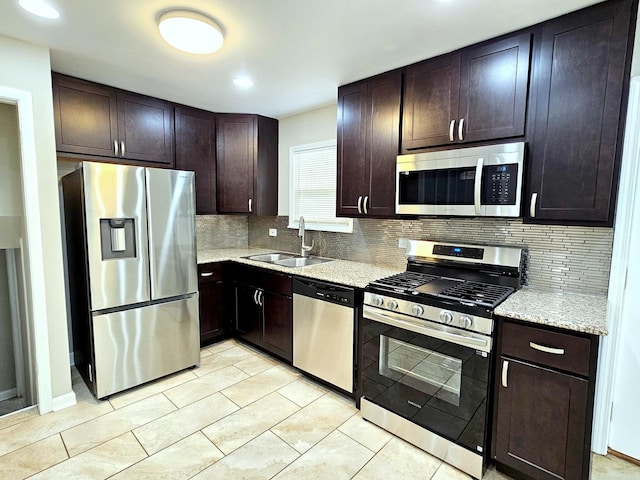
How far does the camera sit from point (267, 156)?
382 cm

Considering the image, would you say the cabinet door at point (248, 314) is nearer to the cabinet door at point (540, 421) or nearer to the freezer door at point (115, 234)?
the freezer door at point (115, 234)

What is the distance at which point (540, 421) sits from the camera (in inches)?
65.1

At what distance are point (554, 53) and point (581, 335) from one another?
1.49 meters

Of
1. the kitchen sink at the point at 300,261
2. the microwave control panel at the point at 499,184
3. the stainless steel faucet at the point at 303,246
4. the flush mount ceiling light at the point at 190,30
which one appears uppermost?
the flush mount ceiling light at the point at 190,30

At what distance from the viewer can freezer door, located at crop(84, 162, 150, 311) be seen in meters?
2.36

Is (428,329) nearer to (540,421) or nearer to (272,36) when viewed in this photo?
(540,421)

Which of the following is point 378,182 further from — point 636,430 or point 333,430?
point 636,430

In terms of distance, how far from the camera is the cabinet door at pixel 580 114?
1641 mm

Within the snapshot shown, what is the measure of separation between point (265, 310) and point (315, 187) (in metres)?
1.39

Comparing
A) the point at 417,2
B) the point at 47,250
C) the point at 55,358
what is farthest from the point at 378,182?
the point at 55,358

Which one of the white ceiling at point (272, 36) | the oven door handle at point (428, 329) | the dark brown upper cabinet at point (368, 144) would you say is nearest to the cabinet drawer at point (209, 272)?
the dark brown upper cabinet at point (368, 144)

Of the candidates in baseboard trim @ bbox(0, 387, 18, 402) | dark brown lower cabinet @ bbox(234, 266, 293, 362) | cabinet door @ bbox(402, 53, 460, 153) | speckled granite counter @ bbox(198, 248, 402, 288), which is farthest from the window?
baseboard trim @ bbox(0, 387, 18, 402)

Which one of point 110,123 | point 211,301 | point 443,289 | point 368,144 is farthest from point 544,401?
point 110,123

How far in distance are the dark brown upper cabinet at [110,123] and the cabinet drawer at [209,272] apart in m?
1.10
